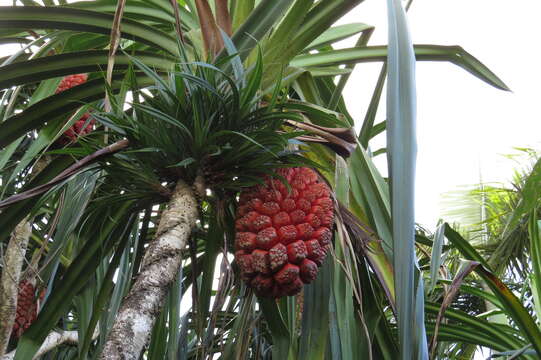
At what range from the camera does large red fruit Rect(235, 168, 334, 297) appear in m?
0.94

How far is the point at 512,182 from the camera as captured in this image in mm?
4473

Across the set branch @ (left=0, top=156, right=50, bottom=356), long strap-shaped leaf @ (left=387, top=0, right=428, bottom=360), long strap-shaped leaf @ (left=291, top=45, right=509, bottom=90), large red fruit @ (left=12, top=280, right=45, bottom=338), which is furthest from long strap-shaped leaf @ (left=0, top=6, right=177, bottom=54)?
large red fruit @ (left=12, top=280, right=45, bottom=338)

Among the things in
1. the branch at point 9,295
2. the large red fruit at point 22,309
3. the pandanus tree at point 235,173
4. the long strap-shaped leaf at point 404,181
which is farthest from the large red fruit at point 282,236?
the large red fruit at point 22,309

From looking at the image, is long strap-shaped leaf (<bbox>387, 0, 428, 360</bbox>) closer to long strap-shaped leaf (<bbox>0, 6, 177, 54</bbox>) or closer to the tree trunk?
the tree trunk

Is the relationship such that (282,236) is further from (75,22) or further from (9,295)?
(9,295)

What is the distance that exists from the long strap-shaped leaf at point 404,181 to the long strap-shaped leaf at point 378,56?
366 millimetres

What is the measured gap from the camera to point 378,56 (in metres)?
1.35

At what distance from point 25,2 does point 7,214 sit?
0.90 metres

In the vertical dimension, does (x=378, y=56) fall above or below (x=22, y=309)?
above

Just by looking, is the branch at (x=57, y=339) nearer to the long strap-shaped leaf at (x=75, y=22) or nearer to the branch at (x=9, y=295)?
the branch at (x=9, y=295)

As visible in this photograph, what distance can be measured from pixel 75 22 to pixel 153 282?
0.62 meters

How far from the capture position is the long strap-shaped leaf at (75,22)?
117cm

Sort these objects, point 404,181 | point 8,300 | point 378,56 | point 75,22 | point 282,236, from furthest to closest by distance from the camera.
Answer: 1. point 8,300
2. point 378,56
3. point 75,22
4. point 282,236
5. point 404,181

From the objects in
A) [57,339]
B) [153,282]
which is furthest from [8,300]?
[153,282]
